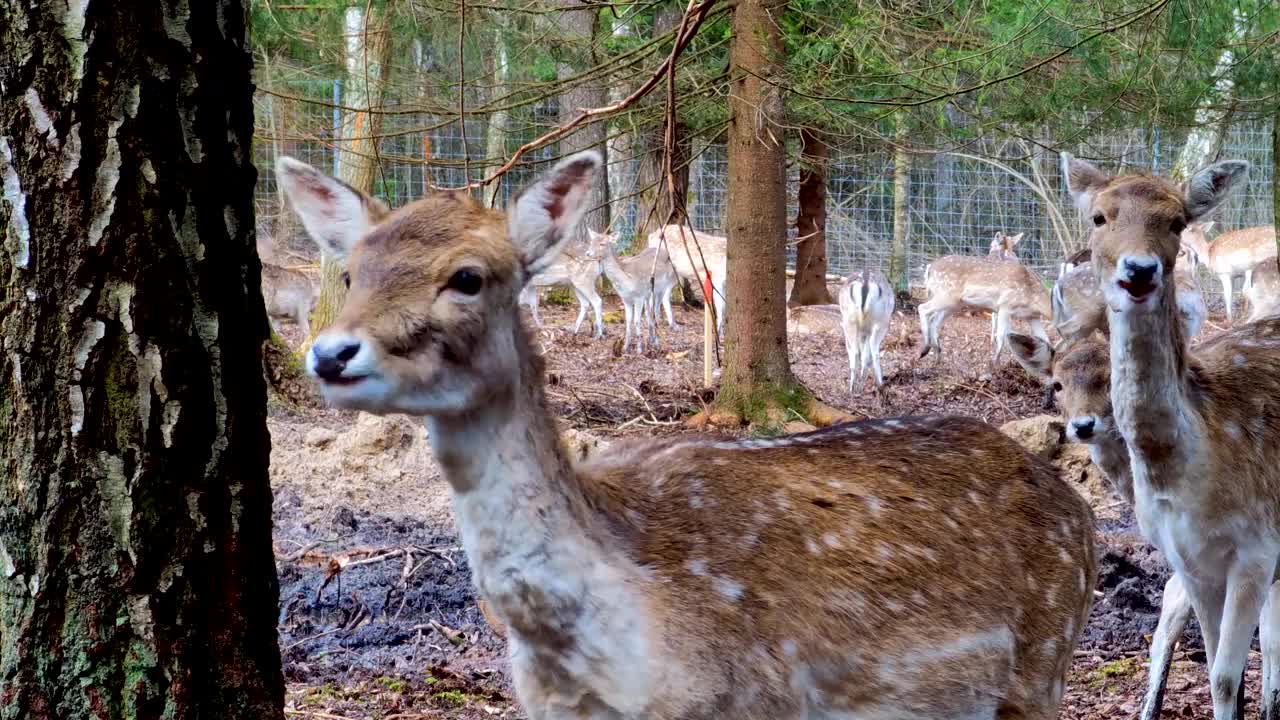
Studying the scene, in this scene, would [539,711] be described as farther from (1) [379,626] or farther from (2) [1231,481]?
(2) [1231,481]

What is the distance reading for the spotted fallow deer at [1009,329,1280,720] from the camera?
4.55 m

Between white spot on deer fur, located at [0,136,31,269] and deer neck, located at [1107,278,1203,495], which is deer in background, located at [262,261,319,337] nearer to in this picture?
deer neck, located at [1107,278,1203,495]

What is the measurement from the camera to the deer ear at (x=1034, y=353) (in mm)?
5551

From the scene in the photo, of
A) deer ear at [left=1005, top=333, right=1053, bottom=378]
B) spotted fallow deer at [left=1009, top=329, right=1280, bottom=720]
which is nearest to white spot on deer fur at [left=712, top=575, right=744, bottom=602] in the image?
spotted fallow deer at [left=1009, top=329, right=1280, bottom=720]

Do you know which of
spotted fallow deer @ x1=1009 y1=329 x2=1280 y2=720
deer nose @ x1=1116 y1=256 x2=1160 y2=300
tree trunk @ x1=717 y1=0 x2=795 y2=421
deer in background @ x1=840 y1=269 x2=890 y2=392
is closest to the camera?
deer nose @ x1=1116 y1=256 x2=1160 y2=300

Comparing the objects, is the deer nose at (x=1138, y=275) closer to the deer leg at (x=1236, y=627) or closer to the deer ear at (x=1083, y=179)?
the deer ear at (x=1083, y=179)

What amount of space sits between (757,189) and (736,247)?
356mm

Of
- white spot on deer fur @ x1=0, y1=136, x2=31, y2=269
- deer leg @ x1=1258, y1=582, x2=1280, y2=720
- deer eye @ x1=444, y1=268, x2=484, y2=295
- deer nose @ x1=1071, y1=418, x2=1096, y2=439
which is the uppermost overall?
white spot on deer fur @ x1=0, y1=136, x2=31, y2=269

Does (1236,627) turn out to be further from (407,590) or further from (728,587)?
(407,590)

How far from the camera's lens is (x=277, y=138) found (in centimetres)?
687

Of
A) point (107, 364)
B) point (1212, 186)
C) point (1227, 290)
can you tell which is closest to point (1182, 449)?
point (1212, 186)

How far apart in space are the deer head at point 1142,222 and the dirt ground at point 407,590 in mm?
1344

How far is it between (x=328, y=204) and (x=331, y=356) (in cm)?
63

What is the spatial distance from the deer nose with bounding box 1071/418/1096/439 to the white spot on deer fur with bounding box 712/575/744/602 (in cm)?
277
